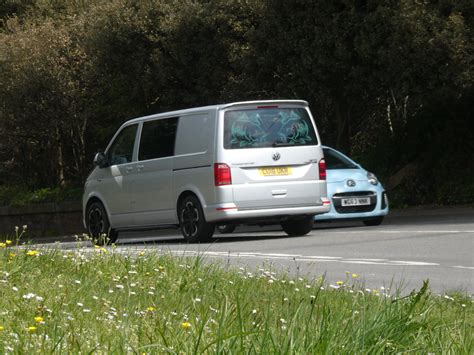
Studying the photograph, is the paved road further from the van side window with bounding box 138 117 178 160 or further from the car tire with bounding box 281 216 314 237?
the van side window with bounding box 138 117 178 160

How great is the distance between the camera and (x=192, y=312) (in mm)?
6781

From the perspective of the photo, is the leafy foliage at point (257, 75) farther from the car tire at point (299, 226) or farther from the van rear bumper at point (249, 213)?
the van rear bumper at point (249, 213)

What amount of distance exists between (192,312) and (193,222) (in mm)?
10711

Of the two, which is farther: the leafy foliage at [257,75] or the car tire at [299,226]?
the leafy foliage at [257,75]

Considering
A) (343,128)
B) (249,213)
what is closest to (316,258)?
(249,213)

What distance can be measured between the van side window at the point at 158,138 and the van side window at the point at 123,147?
32 centimetres

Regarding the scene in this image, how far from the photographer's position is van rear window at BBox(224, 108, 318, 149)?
17234 mm

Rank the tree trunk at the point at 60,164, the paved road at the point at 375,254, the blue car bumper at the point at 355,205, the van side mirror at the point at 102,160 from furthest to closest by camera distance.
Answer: the tree trunk at the point at 60,164
the blue car bumper at the point at 355,205
the van side mirror at the point at 102,160
the paved road at the point at 375,254

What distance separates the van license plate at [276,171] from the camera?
1727 centimetres

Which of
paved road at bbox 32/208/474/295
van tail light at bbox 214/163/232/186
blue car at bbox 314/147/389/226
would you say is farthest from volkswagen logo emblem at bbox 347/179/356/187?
van tail light at bbox 214/163/232/186

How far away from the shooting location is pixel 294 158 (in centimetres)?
1752

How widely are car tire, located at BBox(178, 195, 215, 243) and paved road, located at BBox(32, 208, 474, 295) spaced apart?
343 millimetres

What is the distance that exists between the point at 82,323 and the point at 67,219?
1149 inches

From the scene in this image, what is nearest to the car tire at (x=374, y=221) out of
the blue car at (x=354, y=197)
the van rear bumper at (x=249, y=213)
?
the blue car at (x=354, y=197)
